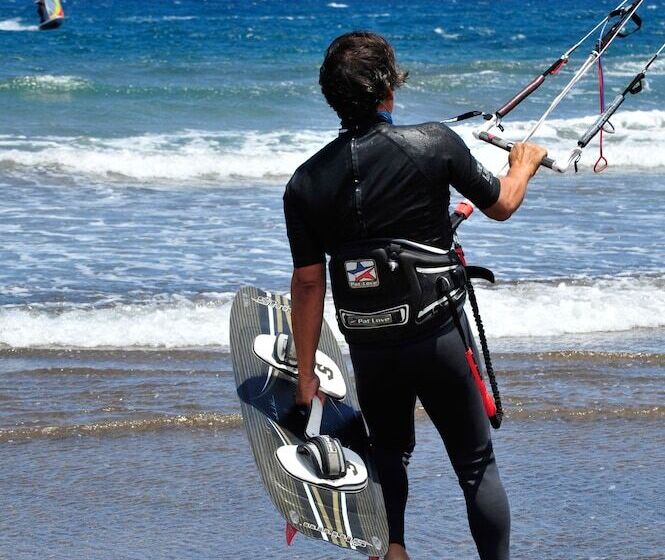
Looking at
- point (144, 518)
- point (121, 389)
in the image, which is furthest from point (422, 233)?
point (121, 389)

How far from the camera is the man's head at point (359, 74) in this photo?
306 centimetres

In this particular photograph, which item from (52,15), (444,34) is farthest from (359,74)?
(444,34)

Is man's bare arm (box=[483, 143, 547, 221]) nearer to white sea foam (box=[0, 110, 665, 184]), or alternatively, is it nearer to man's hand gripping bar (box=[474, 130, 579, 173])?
man's hand gripping bar (box=[474, 130, 579, 173])

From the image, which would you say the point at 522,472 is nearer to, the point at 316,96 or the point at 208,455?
the point at 208,455

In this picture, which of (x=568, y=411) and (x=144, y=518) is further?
(x=568, y=411)

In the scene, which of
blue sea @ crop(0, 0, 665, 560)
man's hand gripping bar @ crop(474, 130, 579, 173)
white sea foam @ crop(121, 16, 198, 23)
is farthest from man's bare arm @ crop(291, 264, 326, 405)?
white sea foam @ crop(121, 16, 198, 23)

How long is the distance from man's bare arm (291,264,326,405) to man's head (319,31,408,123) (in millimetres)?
481

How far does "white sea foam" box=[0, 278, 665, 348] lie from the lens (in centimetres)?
722

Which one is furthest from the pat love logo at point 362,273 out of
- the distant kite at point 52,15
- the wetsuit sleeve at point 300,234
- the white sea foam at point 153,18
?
the white sea foam at point 153,18

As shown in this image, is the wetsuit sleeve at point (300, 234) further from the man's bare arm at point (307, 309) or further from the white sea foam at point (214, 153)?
the white sea foam at point (214, 153)

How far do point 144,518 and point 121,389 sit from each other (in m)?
1.75

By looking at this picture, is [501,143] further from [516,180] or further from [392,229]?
[392,229]

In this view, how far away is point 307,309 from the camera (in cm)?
337

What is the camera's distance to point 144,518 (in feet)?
14.6
